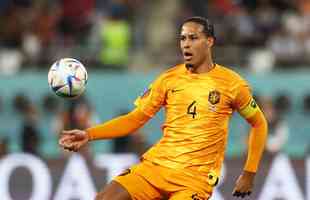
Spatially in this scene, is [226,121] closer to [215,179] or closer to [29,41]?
[215,179]

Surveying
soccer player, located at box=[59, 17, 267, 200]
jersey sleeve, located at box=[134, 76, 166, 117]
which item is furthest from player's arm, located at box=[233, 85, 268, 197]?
jersey sleeve, located at box=[134, 76, 166, 117]

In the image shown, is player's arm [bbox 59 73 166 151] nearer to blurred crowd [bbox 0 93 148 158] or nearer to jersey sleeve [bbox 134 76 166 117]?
jersey sleeve [bbox 134 76 166 117]

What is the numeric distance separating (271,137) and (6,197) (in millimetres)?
4310

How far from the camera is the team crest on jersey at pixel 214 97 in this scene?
8.94 metres

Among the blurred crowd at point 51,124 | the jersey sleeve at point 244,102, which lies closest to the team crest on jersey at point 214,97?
the jersey sleeve at point 244,102

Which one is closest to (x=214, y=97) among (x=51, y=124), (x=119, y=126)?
(x=119, y=126)

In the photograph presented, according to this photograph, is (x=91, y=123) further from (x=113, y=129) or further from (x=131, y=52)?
(x=113, y=129)

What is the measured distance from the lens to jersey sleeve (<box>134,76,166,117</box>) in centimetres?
909

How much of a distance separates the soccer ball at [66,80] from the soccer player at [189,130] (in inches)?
12.9

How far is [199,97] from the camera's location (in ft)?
29.3

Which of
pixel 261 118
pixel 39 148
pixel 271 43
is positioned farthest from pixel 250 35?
pixel 261 118

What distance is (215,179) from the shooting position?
891cm

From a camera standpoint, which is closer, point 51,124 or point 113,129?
point 113,129

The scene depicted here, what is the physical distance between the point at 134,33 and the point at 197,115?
9.11 metres
